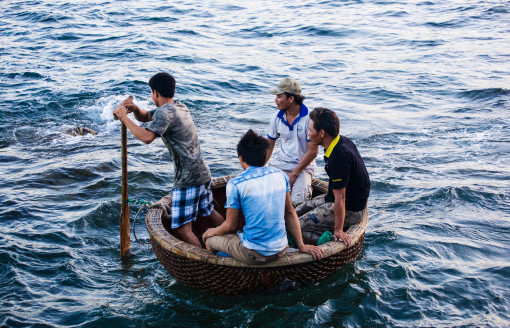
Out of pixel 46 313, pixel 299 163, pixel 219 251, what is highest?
pixel 299 163

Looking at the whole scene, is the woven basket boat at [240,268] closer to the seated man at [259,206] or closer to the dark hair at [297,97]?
the seated man at [259,206]

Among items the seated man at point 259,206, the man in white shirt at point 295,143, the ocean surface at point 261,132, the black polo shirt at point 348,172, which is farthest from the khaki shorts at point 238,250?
the man in white shirt at point 295,143

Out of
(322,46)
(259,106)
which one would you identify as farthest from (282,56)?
(259,106)

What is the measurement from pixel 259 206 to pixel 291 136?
1903 mm

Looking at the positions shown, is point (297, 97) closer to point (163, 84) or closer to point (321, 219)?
point (321, 219)

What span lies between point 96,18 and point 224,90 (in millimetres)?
10592

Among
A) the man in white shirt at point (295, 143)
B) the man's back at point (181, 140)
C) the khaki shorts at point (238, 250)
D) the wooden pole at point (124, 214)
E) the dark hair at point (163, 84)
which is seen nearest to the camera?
the khaki shorts at point (238, 250)

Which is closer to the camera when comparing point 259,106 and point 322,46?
point 259,106

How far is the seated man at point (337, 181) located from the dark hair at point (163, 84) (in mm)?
1409

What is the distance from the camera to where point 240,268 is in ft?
14.1

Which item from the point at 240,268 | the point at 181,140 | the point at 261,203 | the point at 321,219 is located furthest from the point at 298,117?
the point at 240,268

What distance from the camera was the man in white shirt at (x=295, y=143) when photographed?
561 cm

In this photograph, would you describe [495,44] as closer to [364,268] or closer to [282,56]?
[282,56]

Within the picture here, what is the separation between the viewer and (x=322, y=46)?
18.0 m
